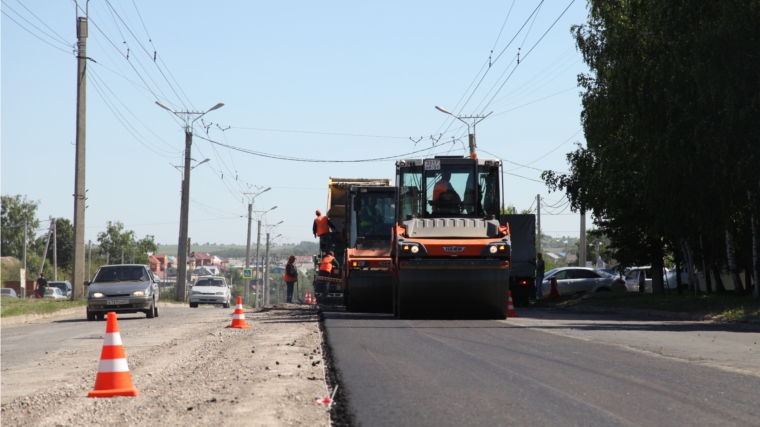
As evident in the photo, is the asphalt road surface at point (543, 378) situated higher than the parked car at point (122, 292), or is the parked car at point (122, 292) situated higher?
the parked car at point (122, 292)

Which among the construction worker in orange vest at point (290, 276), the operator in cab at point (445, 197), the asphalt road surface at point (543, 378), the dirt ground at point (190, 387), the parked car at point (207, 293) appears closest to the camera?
the asphalt road surface at point (543, 378)

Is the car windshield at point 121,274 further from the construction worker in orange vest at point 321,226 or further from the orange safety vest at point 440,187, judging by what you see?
the orange safety vest at point 440,187

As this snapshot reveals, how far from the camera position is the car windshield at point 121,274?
22.2 m

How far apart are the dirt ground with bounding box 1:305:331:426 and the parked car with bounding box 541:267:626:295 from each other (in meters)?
23.9

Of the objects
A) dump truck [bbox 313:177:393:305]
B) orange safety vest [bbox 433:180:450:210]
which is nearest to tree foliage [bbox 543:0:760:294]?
orange safety vest [bbox 433:180:450:210]

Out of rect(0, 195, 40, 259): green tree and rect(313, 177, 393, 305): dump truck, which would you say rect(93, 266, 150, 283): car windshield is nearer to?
rect(313, 177, 393, 305): dump truck

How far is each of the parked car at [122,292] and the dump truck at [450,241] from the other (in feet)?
24.3

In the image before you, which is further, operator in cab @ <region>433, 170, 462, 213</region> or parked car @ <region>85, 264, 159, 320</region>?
parked car @ <region>85, 264, 159, 320</region>

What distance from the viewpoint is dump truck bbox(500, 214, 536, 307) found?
28844 millimetres

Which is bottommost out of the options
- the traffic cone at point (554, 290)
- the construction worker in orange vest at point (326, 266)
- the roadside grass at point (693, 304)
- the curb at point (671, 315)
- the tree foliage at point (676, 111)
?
the curb at point (671, 315)

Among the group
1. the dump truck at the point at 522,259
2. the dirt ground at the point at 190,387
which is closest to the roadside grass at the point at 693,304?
the dump truck at the point at 522,259

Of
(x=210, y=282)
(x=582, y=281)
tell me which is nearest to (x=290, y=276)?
(x=210, y=282)

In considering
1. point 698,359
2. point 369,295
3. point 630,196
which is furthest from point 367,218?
point 698,359

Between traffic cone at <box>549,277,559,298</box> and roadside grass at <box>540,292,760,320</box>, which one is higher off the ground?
traffic cone at <box>549,277,559,298</box>
